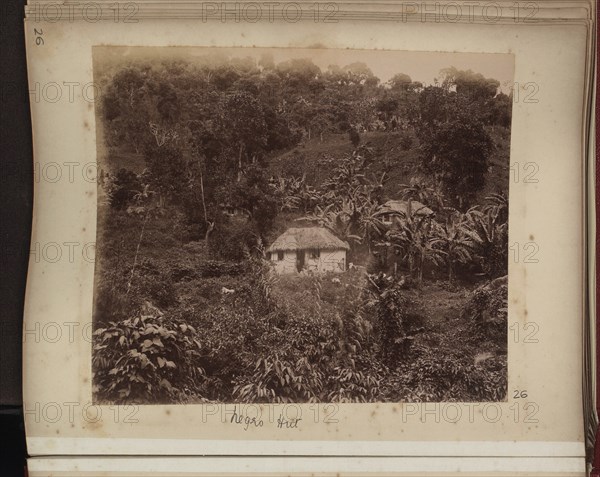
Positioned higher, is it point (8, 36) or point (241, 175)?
point (8, 36)

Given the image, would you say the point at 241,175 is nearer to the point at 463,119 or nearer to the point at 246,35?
the point at 246,35

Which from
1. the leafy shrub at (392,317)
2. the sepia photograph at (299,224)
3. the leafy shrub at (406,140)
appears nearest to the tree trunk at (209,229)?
the sepia photograph at (299,224)

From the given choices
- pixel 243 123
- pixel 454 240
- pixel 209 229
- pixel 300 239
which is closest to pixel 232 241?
pixel 209 229

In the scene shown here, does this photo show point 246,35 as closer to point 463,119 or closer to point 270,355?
point 463,119

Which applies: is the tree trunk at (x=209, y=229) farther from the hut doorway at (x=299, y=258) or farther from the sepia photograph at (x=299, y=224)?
the hut doorway at (x=299, y=258)

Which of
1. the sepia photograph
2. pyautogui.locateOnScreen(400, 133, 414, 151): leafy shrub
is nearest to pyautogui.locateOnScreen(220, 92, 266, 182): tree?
the sepia photograph

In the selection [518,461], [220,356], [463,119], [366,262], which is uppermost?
[463,119]

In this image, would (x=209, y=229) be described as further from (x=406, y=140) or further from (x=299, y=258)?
(x=406, y=140)

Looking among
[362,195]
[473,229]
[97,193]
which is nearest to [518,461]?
[473,229]
